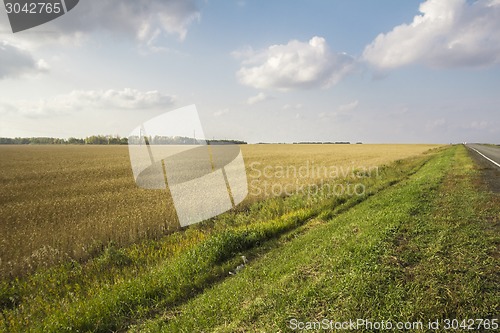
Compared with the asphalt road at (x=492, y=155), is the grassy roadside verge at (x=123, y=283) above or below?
below

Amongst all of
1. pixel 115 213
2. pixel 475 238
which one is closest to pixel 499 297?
pixel 475 238

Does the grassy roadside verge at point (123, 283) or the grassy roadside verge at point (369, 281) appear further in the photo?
the grassy roadside verge at point (123, 283)

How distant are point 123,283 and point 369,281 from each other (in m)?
5.51

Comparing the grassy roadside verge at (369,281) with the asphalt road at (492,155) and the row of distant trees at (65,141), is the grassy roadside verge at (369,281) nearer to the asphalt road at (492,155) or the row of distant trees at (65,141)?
the asphalt road at (492,155)

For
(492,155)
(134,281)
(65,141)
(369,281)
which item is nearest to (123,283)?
(134,281)

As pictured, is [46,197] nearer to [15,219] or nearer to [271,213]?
[15,219]

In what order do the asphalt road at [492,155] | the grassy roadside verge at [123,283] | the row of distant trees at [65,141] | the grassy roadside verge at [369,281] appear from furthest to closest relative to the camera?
the row of distant trees at [65,141], the asphalt road at [492,155], the grassy roadside verge at [123,283], the grassy roadside verge at [369,281]

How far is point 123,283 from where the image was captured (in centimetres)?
707

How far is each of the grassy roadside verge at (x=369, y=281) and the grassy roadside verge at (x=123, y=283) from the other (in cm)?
66

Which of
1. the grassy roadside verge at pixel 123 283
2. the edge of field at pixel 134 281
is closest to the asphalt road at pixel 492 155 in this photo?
the edge of field at pixel 134 281

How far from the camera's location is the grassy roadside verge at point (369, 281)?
431cm

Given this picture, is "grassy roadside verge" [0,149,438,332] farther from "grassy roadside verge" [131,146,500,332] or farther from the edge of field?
"grassy roadside verge" [131,146,500,332]

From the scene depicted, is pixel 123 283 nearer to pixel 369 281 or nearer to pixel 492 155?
pixel 369 281

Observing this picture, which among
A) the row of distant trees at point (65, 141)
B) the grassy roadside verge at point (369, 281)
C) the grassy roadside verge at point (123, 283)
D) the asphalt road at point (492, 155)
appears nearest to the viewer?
the grassy roadside verge at point (369, 281)
